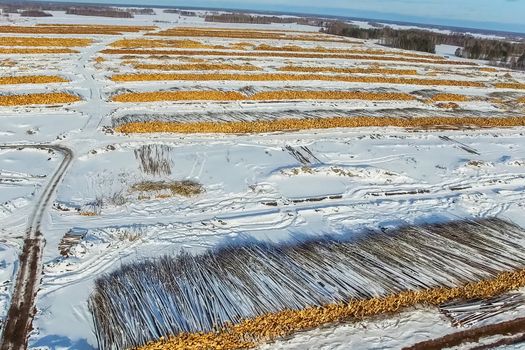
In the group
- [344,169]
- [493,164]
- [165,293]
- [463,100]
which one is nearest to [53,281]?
[165,293]

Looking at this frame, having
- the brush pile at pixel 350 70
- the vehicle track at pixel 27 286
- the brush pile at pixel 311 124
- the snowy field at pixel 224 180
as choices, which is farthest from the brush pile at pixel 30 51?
the vehicle track at pixel 27 286

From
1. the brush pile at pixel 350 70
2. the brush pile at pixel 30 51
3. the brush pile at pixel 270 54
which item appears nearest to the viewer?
the brush pile at pixel 350 70

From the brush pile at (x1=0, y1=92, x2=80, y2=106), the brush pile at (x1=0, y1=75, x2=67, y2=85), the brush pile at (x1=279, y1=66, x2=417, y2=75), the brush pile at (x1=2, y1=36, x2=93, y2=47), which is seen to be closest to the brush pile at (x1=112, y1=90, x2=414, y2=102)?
the brush pile at (x1=0, y1=92, x2=80, y2=106)

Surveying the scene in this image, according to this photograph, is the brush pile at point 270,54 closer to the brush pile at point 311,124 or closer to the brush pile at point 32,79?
the brush pile at point 32,79

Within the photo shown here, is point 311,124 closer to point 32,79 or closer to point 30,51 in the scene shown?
point 32,79

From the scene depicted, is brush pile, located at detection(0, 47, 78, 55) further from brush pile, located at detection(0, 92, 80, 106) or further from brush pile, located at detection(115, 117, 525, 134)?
brush pile, located at detection(115, 117, 525, 134)
